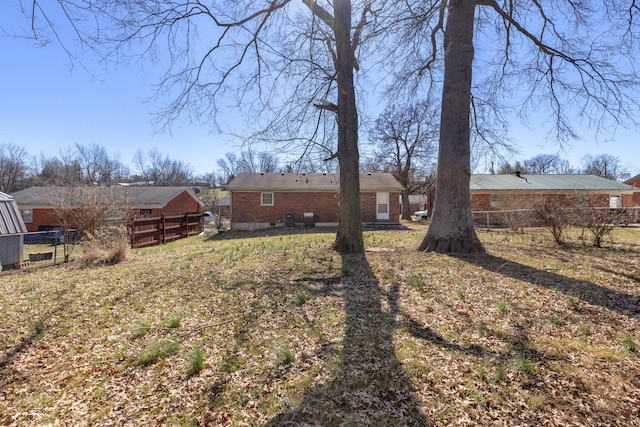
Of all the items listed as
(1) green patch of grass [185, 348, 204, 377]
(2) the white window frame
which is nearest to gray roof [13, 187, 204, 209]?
(2) the white window frame

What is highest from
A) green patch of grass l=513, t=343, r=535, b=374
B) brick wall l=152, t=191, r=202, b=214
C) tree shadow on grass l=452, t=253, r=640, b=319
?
brick wall l=152, t=191, r=202, b=214

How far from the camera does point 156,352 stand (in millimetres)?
3309

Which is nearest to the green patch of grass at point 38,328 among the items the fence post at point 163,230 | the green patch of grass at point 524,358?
the green patch of grass at point 524,358

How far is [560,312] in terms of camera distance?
4.09 meters

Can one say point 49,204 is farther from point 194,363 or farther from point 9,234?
point 194,363

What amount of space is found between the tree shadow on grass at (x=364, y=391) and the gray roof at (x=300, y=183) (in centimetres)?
1615

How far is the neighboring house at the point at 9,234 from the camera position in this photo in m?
10.9

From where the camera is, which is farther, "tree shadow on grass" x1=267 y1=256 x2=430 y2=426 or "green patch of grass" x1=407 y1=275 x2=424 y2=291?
"green patch of grass" x1=407 y1=275 x2=424 y2=291

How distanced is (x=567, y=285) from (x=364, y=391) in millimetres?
4392

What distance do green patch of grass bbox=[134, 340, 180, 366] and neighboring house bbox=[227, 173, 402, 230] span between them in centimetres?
1654

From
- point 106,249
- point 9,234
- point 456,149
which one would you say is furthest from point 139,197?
point 456,149

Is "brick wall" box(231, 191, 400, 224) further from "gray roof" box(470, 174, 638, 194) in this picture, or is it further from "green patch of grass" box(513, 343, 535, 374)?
"green patch of grass" box(513, 343, 535, 374)

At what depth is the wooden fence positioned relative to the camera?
1353 centimetres

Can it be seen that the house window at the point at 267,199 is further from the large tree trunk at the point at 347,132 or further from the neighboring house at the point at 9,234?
the large tree trunk at the point at 347,132
